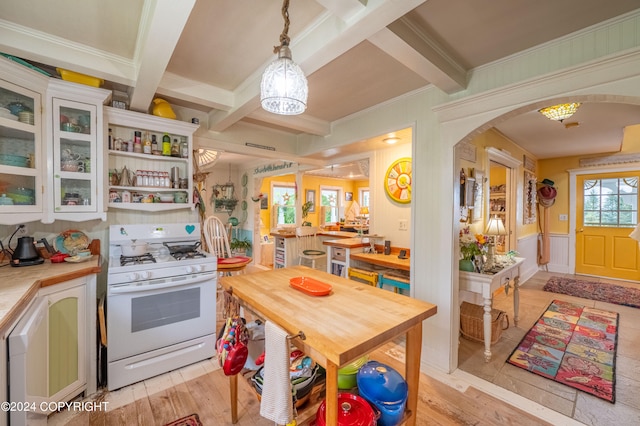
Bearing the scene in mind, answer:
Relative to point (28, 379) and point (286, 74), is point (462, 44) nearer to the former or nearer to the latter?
point (286, 74)

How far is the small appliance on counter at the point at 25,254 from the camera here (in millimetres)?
1862

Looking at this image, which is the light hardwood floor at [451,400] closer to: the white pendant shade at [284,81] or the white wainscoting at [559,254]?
the white pendant shade at [284,81]

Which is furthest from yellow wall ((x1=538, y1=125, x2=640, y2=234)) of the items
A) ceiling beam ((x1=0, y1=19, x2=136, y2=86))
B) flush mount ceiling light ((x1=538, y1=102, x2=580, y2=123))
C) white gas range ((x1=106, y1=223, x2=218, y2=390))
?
ceiling beam ((x1=0, y1=19, x2=136, y2=86))

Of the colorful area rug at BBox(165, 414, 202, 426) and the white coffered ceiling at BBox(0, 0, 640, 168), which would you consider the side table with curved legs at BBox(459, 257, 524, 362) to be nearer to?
the white coffered ceiling at BBox(0, 0, 640, 168)

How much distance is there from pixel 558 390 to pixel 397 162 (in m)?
2.49

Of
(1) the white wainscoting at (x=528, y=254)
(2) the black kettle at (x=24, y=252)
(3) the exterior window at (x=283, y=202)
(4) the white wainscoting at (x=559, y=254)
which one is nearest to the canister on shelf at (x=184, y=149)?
(2) the black kettle at (x=24, y=252)

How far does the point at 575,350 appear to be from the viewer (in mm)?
2549

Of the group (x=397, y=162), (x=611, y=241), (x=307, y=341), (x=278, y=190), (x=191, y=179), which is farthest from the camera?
(x=278, y=190)

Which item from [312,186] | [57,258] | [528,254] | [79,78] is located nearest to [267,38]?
[79,78]

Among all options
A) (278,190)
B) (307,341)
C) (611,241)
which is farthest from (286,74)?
(611,241)

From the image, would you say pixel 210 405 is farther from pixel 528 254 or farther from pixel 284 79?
pixel 528 254

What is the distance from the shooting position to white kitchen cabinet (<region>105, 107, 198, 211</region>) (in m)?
2.45

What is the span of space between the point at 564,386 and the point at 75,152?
4.17 meters

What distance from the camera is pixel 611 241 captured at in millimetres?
5031
